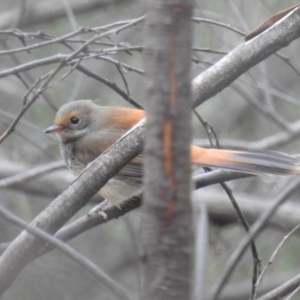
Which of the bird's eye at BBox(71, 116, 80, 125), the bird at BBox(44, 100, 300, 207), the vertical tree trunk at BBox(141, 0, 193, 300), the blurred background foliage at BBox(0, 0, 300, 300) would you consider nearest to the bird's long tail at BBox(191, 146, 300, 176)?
the bird at BBox(44, 100, 300, 207)

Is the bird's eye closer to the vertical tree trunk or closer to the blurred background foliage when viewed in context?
the blurred background foliage

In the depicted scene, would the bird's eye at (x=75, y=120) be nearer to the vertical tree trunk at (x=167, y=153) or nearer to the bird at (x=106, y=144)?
the bird at (x=106, y=144)

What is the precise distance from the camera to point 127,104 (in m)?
7.64

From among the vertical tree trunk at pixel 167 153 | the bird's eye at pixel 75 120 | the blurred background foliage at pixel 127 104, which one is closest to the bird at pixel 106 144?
the bird's eye at pixel 75 120

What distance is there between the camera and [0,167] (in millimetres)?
6352

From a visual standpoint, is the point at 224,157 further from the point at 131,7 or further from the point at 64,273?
the point at 131,7

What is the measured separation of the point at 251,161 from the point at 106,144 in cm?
133

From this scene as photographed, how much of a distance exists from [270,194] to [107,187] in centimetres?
227

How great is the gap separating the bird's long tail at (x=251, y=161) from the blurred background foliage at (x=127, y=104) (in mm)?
899

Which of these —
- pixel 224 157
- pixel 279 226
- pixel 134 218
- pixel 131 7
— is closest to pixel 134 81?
pixel 131 7

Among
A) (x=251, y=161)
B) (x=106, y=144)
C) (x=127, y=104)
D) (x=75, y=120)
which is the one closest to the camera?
(x=251, y=161)

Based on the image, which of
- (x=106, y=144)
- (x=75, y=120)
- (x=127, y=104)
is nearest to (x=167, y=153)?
(x=106, y=144)

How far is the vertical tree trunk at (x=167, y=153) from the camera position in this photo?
4.59 ft

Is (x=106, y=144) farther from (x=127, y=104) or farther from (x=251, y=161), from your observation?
(x=127, y=104)
